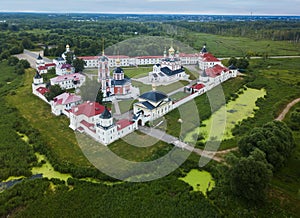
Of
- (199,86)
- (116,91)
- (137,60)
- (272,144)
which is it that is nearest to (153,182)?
(272,144)

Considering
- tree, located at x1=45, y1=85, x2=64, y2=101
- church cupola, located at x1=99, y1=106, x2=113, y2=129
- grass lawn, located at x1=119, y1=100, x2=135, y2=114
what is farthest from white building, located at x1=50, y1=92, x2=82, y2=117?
church cupola, located at x1=99, y1=106, x2=113, y2=129

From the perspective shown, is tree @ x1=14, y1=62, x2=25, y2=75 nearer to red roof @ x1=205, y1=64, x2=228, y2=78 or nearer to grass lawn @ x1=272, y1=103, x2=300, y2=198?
red roof @ x1=205, y1=64, x2=228, y2=78

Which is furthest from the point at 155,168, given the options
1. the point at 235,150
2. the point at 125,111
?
the point at 125,111

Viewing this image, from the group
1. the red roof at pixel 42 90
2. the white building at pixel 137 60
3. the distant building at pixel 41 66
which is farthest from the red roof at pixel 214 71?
the distant building at pixel 41 66

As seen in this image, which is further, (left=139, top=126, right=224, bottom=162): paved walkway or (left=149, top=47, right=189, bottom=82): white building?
(left=149, top=47, right=189, bottom=82): white building

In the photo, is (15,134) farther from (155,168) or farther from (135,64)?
(135,64)

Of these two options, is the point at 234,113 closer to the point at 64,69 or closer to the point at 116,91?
the point at 116,91
